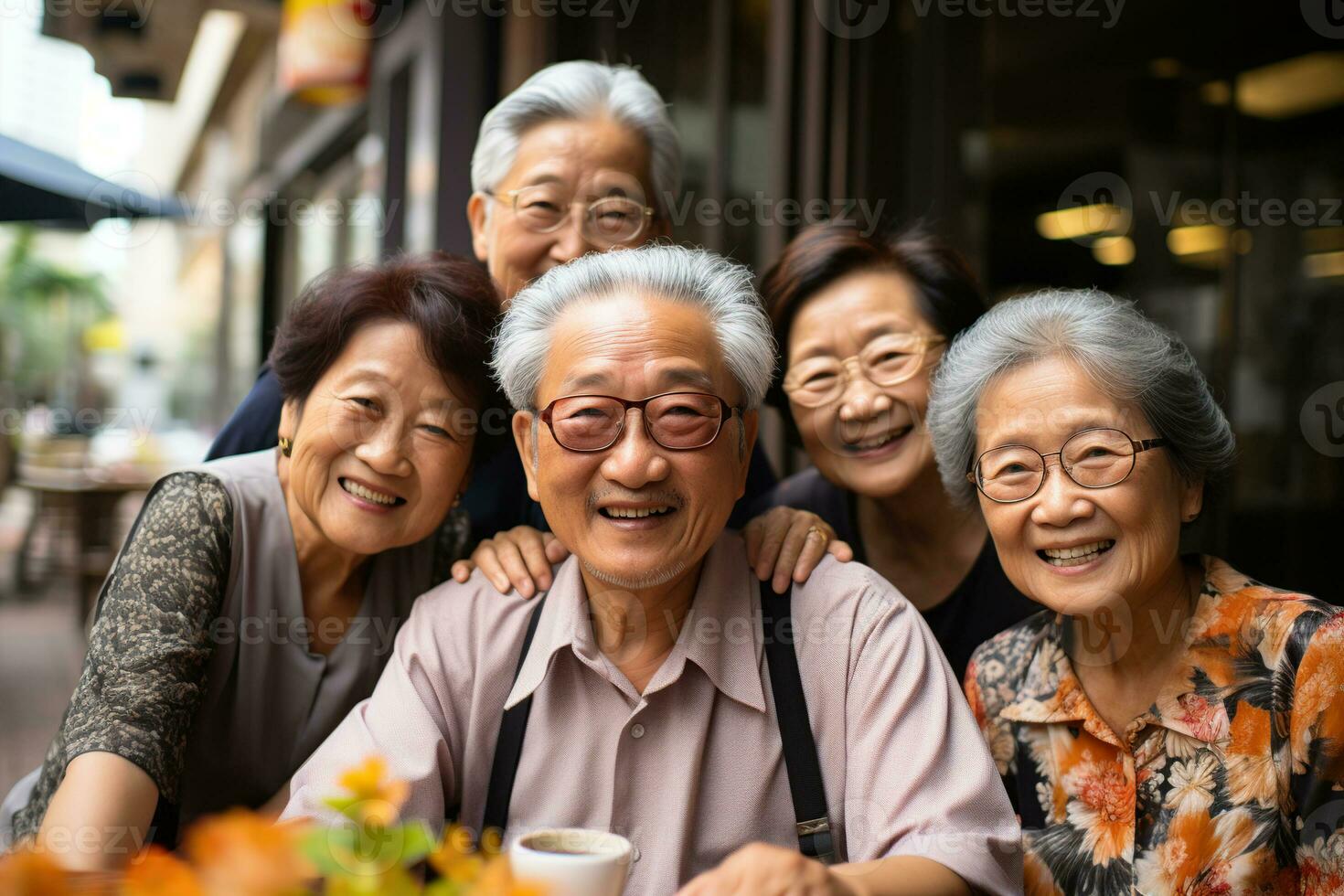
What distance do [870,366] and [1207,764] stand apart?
Answer: 3.33 feet

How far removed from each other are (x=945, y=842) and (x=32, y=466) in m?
7.89

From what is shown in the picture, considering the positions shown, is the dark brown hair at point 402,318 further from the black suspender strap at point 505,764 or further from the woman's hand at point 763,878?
the woman's hand at point 763,878

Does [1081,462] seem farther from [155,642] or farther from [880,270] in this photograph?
[155,642]

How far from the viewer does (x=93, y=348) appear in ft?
61.4

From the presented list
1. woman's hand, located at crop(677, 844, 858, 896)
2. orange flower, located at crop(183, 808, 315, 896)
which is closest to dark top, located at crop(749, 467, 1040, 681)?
woman's hand, located at crop(677, 844, 858, 896)

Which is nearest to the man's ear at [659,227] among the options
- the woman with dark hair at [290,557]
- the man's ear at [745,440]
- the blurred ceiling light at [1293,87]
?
the woman with dark hair at [290,557]

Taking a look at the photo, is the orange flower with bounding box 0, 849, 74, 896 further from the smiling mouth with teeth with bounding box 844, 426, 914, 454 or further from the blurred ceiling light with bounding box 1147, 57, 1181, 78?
the blurred ceiling light with bounding box 1147, 57, 1181, 78

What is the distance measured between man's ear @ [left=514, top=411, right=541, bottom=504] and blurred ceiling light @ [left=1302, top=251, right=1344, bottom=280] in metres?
3.59

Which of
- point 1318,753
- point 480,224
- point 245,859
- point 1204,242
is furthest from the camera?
point 1204,242

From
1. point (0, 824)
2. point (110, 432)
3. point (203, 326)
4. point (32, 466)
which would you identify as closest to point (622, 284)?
point (0, 824)

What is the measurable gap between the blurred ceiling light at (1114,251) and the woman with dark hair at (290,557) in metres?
3.88

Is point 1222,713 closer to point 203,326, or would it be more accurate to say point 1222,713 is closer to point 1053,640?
point 1053,640

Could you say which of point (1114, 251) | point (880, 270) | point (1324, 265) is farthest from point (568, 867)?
point (1114, 251)

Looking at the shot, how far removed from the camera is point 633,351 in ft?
5.67
